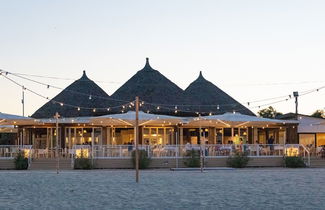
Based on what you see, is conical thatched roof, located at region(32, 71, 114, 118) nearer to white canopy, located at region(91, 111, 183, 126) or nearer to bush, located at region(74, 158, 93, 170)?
white canopy, located at region(91, 111, 183, 126)

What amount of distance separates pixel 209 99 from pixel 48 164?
16204 millimetres

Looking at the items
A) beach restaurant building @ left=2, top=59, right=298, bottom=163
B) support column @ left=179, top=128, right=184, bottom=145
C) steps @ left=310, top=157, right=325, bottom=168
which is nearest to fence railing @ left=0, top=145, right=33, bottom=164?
beach restaurant building @ left=2, top=59, right=298, bottom=163

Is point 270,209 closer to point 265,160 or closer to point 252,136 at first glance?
point 265,160

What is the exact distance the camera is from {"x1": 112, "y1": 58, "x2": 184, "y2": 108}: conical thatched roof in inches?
1419

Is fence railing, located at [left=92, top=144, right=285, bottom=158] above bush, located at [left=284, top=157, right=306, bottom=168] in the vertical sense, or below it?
above

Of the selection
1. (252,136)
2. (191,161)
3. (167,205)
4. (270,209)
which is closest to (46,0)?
(191,161)

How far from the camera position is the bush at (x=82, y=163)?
24.8 m

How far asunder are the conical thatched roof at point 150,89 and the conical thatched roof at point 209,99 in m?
1.45

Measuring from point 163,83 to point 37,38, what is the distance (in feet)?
45.4

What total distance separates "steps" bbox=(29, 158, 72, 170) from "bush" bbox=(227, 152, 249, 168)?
7589 mm

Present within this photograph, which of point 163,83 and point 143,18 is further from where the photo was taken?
point 163,83

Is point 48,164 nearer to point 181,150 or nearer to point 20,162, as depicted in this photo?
point 20,162

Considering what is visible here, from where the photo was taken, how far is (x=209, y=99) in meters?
39.2

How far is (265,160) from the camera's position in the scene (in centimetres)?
2623
